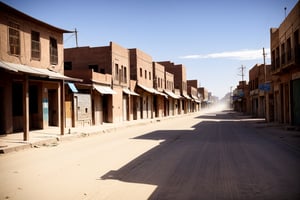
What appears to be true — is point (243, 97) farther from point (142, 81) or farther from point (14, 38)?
point (14, 38)

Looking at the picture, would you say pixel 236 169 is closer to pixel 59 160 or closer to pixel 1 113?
pixel 59 160

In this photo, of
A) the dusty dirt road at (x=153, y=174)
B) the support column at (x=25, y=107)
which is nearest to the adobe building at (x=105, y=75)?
the support column at (x=25, y=107)

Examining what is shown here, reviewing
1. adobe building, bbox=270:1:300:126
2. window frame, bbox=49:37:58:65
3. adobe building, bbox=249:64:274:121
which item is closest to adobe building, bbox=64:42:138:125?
window frame, bbox=49:37:58:65

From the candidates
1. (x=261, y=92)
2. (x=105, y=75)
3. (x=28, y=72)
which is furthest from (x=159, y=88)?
(x=28, y=72)

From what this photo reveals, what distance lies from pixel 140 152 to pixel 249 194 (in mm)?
6337

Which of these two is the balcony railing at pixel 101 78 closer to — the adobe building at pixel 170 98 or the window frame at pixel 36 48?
the window frame at pixel 36 48

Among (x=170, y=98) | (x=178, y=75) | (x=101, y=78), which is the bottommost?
(x=170, y=98)

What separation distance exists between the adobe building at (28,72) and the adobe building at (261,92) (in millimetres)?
19299

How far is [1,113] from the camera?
18.1 meters

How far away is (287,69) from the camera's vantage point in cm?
2573

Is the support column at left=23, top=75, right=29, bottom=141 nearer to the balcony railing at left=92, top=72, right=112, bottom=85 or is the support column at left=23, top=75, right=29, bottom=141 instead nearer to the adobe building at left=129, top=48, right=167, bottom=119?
the balcony railing at left=92, top=72, right=112, bottom=85

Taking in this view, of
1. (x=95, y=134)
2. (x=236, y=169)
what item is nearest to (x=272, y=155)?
(x=236, y=169)

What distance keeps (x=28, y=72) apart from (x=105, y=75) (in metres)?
15.4

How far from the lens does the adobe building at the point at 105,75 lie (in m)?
29.2
